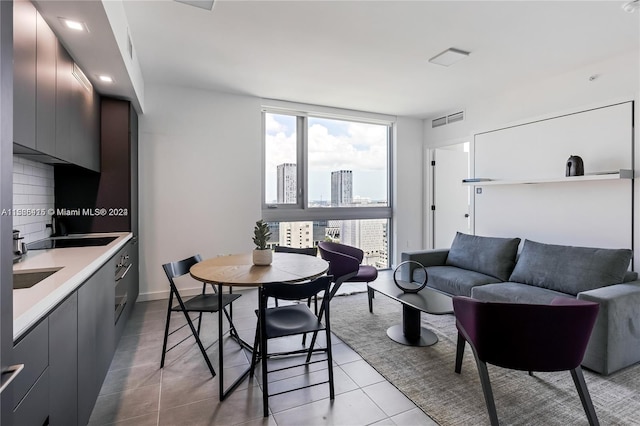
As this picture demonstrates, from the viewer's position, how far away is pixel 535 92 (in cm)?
407

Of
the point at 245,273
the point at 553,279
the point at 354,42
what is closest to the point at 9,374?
the point at 245,273

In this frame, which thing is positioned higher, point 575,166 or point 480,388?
point 575,166

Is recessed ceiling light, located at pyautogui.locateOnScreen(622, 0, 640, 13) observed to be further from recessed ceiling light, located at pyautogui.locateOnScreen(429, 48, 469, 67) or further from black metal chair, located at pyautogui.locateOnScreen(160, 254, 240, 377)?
black metal chair, located at pyautogui.locateOnScreen(160, 254, 240, 377)

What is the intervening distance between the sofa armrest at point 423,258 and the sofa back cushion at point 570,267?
1.00 metres

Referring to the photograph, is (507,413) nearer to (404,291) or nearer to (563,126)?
(404,291)

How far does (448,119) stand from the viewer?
5.44m

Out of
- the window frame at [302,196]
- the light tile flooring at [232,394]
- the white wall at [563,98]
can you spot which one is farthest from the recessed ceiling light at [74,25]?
the white wall at [563,98]

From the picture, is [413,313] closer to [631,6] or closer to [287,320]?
[287,320]

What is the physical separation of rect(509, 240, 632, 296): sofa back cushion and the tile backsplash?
4599 mm

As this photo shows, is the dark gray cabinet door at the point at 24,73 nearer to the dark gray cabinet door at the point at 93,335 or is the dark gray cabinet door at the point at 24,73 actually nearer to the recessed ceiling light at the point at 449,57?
the dark gray cabinet door at the point at 93,335

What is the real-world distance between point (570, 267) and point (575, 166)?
1150 millimetres

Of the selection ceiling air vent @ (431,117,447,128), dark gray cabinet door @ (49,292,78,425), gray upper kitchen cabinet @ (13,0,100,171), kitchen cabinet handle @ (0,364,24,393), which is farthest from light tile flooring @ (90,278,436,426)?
ceiling air vent @ (431,117,447,128)

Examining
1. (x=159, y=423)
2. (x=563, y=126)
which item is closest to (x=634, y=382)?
(x=563, y=126)

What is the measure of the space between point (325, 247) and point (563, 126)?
316 cm
